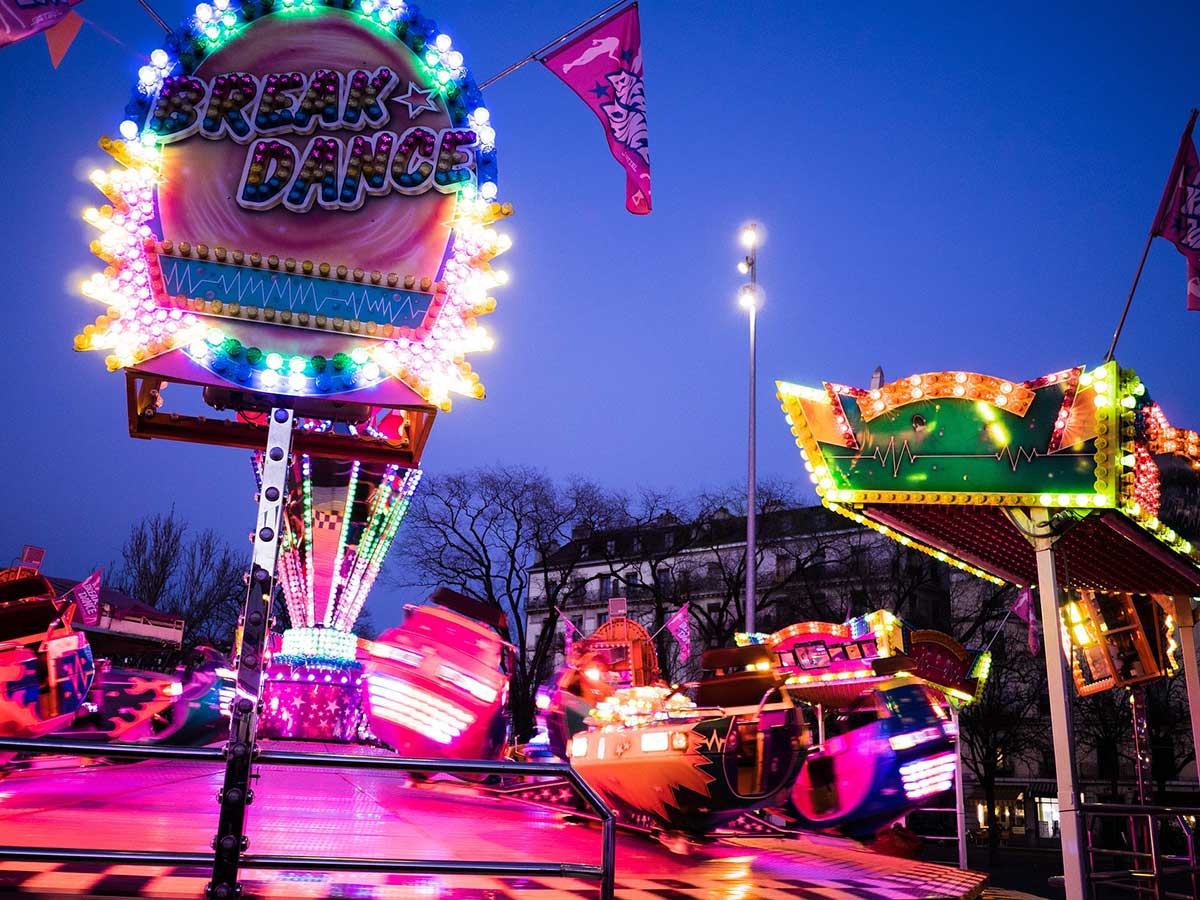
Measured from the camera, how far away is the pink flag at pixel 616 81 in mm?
8078

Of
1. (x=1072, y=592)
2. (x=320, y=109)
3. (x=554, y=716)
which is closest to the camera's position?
(x=320, y=109)

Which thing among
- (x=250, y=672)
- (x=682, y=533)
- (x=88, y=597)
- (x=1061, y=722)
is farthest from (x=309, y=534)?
(x=682, y=533)

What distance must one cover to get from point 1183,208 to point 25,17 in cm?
1055

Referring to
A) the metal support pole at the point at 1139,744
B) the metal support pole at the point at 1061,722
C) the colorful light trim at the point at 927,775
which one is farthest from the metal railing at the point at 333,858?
the colorful light trim at the point at 927,775

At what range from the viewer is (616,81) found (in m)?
8.19

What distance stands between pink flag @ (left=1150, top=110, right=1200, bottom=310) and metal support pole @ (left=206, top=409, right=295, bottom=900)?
9025mm

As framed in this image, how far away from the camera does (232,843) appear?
4.07 metres

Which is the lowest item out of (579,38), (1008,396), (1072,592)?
(1072,592)

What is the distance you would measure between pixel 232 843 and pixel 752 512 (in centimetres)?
1624

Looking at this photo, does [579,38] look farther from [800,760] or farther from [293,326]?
[800,760]

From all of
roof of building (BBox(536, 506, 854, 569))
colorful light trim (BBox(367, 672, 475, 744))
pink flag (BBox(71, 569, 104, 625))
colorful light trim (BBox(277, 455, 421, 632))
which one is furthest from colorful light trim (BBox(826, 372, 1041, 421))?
roof of building (BBox(536, 506, 854, 569))

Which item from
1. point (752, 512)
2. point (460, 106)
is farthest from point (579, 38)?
point (752, 512)

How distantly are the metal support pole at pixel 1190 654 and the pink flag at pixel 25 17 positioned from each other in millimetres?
12210

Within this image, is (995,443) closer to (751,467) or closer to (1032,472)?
(1032,472)
